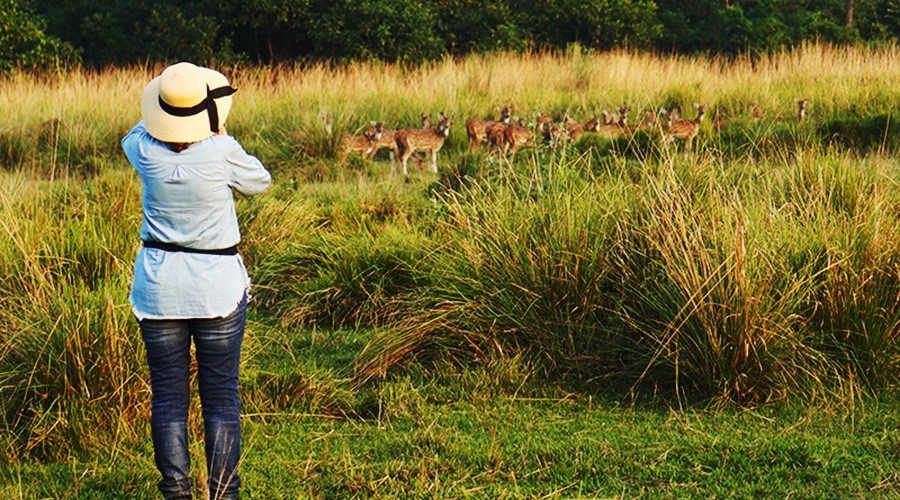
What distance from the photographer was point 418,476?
4645 mm

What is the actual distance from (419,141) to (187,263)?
28.7ft

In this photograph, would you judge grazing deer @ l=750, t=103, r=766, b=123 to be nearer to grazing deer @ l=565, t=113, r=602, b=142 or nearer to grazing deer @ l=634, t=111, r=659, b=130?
grazing deer @ l=634, t=111, r=659, b=130

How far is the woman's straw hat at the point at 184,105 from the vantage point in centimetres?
404

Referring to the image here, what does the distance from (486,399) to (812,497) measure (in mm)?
1670

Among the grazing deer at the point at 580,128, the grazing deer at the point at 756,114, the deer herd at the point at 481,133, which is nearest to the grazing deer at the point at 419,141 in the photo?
the deer herd at the point at 481,133

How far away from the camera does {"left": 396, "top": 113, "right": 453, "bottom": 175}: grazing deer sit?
12648mm

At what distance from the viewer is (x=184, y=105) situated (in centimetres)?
404

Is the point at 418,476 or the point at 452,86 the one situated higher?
the point at 418,476

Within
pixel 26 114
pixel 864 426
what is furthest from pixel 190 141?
pixel 26 114

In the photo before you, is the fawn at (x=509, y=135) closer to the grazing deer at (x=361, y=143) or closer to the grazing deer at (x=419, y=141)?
the grazing deer at (x=419, y=141)

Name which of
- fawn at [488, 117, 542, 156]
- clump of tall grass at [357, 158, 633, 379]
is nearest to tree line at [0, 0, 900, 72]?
fawn at [488, 117, 542, 156]

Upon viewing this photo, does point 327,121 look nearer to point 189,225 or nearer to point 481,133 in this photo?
point 481,133

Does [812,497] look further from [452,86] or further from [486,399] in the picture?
[452,86]

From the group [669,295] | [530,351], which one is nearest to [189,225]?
[530,351]
